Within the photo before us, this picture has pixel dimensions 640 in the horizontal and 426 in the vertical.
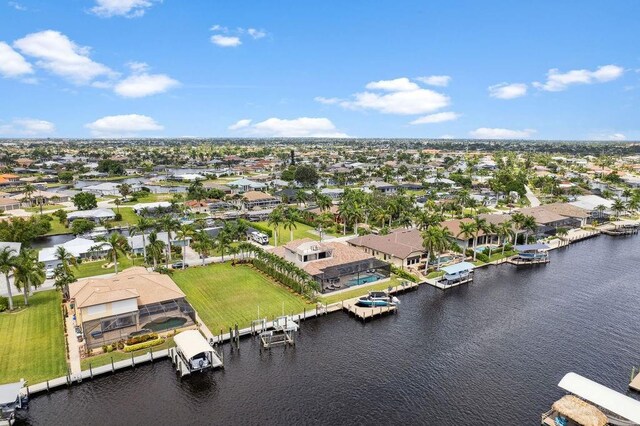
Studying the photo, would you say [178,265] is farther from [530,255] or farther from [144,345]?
[530,255]

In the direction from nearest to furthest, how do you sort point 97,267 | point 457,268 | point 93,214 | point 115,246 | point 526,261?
point 115,246 < point 457,268 < point 97,267 < point 526,261 < point 93,214

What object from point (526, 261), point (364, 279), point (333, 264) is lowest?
point (526, 261)

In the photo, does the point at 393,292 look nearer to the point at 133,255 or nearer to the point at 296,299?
the point at 296,299

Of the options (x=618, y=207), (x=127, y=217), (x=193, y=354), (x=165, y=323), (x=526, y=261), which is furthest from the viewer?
(x=127, y=217)

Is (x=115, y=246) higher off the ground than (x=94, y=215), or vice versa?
(x=115, y=246)

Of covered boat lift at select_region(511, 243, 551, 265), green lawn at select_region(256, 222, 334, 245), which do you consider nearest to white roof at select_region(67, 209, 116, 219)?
green lawn at select_region(256, 222, 334, 245)

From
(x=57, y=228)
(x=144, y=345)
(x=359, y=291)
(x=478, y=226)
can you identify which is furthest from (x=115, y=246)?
(x=478, y=226)

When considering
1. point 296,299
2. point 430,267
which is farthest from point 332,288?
point 430,267
